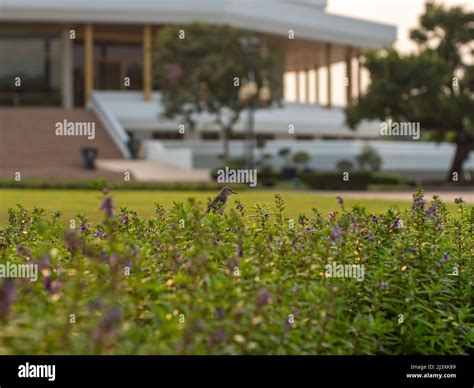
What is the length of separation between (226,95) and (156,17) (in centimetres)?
1460

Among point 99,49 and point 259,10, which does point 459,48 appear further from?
point 99,49

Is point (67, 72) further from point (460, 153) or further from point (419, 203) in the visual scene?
point (419, 203)

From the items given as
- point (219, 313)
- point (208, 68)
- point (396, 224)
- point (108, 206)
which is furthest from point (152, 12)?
point (219, 313)

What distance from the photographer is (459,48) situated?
1725 inches

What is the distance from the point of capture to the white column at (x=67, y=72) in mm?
58125

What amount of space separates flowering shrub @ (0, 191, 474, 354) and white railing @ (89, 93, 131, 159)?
117 ft

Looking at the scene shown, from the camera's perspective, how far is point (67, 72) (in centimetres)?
5866

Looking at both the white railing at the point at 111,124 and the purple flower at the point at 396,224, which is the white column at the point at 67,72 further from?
the purple flower at the point at 396,224

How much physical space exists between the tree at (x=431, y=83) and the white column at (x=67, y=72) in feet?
77.5

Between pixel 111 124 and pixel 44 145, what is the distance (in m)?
5.15

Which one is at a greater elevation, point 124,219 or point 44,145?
point 44,145

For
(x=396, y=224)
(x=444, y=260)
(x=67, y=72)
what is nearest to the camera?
(x=444, y=260)

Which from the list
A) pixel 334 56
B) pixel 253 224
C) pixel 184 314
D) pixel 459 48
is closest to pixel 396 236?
pixel 253 224

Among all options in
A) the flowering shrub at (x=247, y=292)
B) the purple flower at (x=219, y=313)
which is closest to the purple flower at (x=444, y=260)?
the flowering shrub at (x=247, y=292)
